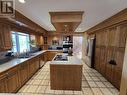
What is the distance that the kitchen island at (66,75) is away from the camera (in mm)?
2916

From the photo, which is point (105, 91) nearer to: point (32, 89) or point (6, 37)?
point (32, 89)

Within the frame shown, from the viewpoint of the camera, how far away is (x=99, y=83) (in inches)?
141

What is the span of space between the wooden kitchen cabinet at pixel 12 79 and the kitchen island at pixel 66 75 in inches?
40.8

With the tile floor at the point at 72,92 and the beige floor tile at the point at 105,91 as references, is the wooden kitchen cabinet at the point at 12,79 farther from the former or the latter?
the beige floor tile at the point at 105,91

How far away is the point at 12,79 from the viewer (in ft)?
8.23

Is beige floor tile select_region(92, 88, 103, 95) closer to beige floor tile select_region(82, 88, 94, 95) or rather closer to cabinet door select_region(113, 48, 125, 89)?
beige floor tile select_region(82, 88, 94, 95)

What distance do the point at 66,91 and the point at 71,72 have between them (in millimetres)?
656

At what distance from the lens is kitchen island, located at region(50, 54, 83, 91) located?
9.57ft

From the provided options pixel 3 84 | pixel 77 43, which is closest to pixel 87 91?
pixel 3 84

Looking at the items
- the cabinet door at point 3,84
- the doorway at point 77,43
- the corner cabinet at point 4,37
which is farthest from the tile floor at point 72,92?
the doorway at point 77,43

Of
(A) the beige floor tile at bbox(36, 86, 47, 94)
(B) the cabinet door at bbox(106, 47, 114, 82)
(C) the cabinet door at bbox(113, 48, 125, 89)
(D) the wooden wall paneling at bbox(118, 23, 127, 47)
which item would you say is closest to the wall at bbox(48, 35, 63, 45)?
(B) the cabinet door at bbox(106, 47, 114, 82)

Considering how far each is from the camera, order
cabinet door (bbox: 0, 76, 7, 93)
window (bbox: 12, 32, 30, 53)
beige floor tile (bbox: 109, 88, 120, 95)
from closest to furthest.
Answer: cabinet door (bbox: 0, 76, 7, 93) < beige floor tile (bbox: 109, 88, 120, 95) < window (bbox: 12, 32, 30, 53)

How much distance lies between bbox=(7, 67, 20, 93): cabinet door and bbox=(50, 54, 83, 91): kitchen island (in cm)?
104

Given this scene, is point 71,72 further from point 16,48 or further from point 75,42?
point 75,42
